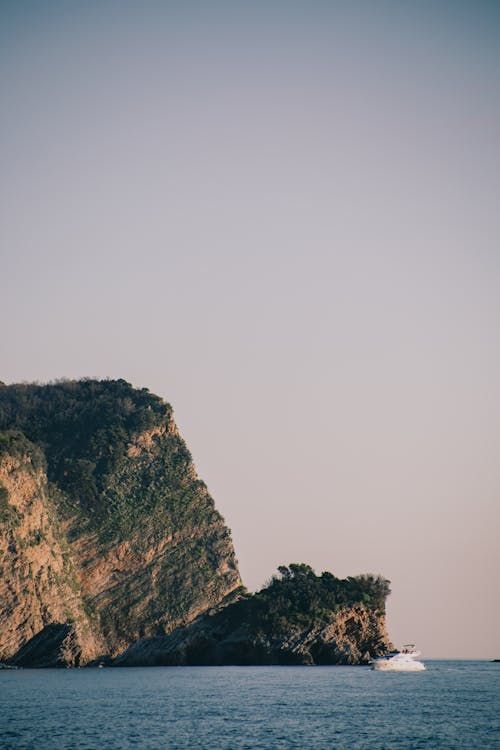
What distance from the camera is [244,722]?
56.6 meters

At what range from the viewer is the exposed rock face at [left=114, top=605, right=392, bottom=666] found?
396ft

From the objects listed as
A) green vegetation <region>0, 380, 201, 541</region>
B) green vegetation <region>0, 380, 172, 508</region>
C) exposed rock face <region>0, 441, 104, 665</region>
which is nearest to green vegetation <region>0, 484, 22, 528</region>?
exposed rock face <region>0, 441, 104, 665</region>

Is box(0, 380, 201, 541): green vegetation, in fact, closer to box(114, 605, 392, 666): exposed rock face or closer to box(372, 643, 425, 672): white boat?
box(114, 605, 392, 666): exposed rock face

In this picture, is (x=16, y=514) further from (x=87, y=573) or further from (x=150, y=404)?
(x=150, y=404)

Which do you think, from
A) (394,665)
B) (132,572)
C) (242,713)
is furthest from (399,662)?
(242,713)

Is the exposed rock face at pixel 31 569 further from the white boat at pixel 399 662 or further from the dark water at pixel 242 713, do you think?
the white boat at pixel 399 662

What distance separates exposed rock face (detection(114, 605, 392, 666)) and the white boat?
8740 mm

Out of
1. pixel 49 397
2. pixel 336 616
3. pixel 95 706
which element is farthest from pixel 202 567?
pixel 95 706

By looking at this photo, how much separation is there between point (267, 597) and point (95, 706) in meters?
62.9

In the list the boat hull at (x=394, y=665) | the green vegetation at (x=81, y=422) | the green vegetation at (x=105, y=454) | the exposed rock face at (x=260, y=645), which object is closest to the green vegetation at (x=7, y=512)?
the green vegetation at (x=105, y=454)

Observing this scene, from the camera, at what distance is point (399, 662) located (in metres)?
115

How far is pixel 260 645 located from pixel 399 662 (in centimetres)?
1815

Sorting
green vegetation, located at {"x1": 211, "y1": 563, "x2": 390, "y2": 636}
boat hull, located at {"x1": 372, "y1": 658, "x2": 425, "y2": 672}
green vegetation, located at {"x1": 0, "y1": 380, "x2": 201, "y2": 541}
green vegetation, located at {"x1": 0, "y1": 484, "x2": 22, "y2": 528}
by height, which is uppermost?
green vegetation, located at {"x1": 0, "y1": 380, "x2": 201, "y2": 541}

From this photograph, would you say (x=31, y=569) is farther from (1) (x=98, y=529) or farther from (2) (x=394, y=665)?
(2) (x=394, y=665)
